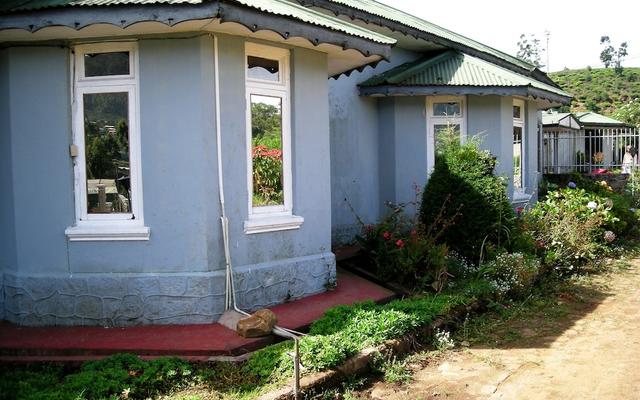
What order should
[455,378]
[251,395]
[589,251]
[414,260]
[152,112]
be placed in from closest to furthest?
[251,395]
[455,378]
[152,112]
[414,260]
[589,251]

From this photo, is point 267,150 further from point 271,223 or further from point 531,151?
point 531,151

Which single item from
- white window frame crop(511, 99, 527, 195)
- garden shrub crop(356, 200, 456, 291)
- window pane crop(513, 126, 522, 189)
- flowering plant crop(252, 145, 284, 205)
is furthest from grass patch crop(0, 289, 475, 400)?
window pane crop(513, 126, 522, 189)

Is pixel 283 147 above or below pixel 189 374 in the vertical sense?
above

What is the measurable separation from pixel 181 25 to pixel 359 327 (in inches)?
146

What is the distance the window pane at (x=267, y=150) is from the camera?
7.47 metres

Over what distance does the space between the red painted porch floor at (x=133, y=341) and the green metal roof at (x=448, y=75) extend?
6151mm

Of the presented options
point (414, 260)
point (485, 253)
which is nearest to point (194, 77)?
point (414, 260)

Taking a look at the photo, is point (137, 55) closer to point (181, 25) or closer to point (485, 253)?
point (181, 25)

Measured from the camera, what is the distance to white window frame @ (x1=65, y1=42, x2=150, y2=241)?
6.88m

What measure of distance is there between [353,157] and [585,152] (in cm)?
1710

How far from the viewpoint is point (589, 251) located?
1133cm

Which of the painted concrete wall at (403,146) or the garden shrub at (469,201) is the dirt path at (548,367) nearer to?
the garden shrub at (469,201)

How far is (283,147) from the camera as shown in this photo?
25.8 ft

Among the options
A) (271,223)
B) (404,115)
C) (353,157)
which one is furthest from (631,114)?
(271,223)
